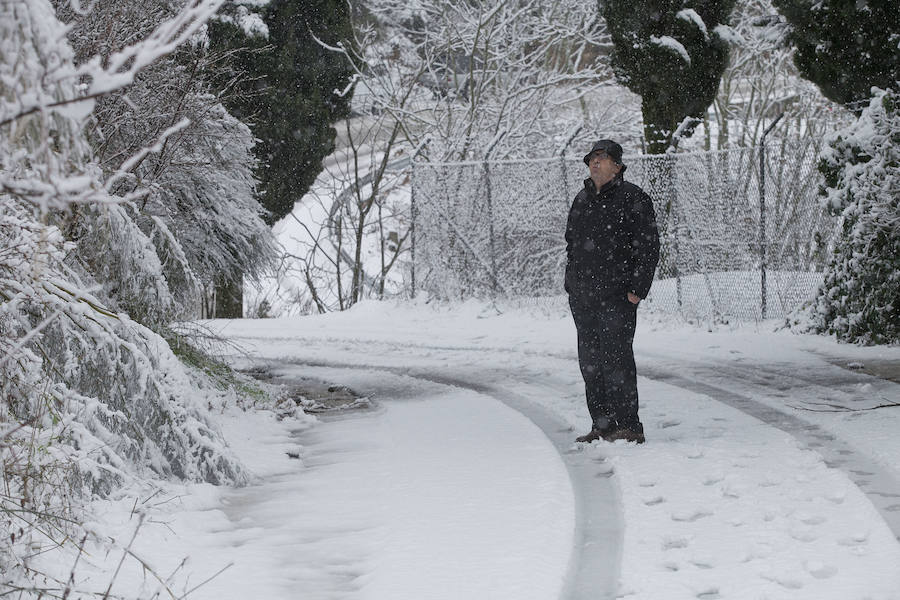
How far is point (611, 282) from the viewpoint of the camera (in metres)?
6.02

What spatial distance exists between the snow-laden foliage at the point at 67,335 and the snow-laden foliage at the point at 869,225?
599cm

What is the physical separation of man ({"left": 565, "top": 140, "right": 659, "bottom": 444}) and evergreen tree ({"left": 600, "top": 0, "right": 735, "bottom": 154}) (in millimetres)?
8023

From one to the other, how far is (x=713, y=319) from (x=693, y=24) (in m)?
4.44

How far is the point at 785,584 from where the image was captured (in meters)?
3.72

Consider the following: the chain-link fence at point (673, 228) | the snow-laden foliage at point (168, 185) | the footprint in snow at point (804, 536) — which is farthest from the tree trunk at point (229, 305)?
the footprint in snow at point (804, 536)

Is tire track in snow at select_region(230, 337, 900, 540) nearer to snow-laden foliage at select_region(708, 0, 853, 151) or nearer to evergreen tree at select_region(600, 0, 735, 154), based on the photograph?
evergreen tree at select_region(600, 0, 735, 154)

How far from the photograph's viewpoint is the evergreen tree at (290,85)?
1506cm

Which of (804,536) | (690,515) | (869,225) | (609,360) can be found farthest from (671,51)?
(804,536)

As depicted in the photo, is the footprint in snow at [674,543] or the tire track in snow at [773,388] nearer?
the footprint in snow at [674,543]

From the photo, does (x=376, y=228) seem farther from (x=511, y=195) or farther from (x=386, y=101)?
(x=511, y=195)

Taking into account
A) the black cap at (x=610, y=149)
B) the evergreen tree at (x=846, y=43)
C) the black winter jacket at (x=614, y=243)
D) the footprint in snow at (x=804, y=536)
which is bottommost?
→ the footprint in snow at (x=804, y=536)

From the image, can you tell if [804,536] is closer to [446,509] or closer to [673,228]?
[446,509]

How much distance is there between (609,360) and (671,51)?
28.8ft

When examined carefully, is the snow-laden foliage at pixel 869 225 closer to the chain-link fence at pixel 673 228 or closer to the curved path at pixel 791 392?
the chain-link fence at pixel 673 228
